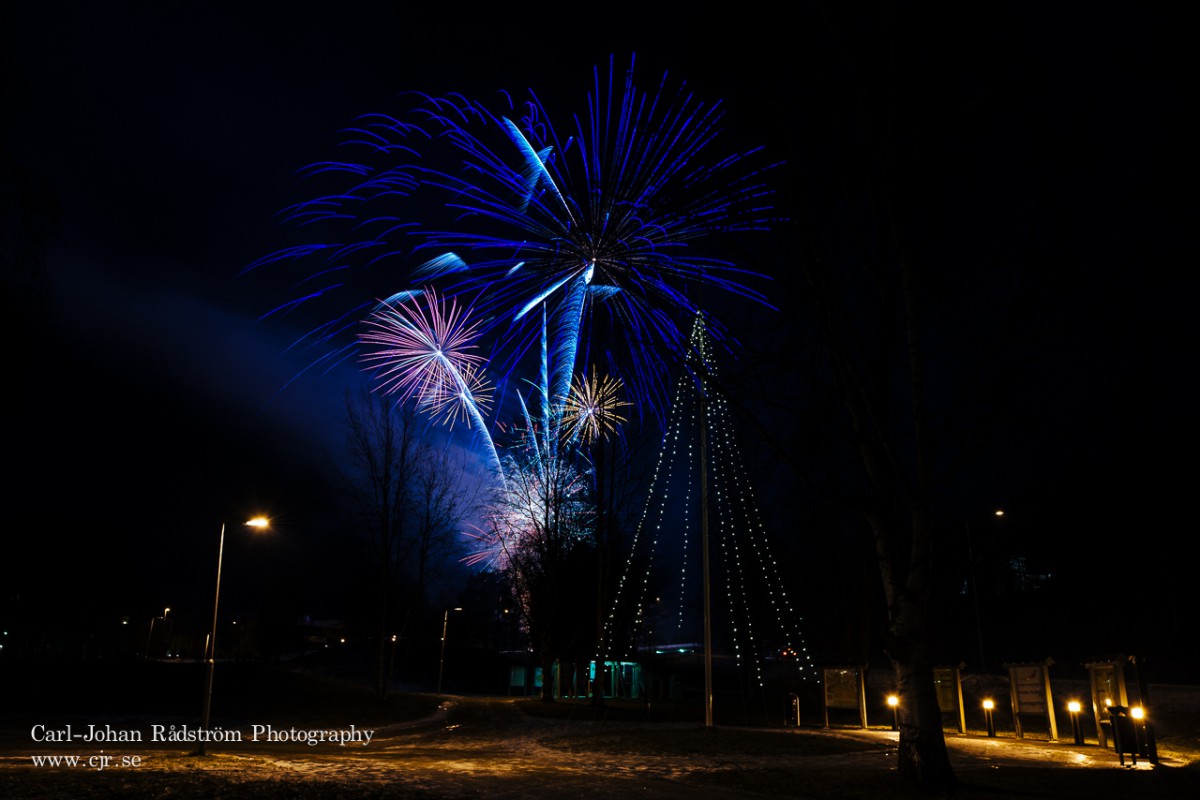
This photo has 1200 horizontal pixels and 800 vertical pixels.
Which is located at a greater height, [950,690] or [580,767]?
[950,690]

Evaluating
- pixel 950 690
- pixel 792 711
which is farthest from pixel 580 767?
pixel 792 711

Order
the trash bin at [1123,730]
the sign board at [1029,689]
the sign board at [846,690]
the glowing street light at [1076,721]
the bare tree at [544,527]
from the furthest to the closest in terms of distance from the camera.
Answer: the bare tree at [544,527]
the sign board at [846,690]
the sign board at [1029,689]
the glowing street light at [1076,721]
the trash bin at [1123,730]

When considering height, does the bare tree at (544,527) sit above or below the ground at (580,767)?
above

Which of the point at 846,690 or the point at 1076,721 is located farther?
the point at 846,690

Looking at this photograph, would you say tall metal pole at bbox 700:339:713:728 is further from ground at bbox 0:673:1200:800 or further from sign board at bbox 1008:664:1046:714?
sign board at bbox 1008:664:1046:714

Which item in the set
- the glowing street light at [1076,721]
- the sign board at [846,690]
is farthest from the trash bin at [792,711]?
the glowing street light at [1076,721]

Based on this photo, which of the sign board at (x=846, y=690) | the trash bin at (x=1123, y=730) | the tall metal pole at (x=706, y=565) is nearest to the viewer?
the trash bin at (x=1123, y=730)

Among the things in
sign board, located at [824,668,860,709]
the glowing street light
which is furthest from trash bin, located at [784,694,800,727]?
the glowing street light

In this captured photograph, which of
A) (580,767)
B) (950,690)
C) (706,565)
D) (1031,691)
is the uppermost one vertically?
(706,565)

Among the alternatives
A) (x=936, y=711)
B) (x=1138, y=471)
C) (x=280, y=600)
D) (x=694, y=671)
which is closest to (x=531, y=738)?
(x=936, y=711)

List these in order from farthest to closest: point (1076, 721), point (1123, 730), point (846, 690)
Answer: point (846, 690)
point (1076, 721)
point (1123, 730)

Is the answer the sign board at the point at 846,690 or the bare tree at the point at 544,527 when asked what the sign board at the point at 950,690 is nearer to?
the sign board at the point at 846,690

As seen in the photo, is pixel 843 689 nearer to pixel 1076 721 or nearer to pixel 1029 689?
pixel 1029 689

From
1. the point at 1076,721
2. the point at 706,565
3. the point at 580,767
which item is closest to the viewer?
the point at 580,767
